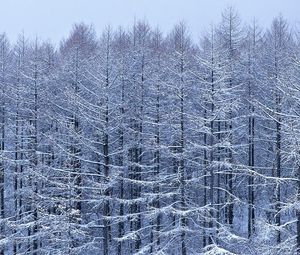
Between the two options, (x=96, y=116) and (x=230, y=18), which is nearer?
(x=96, y=116)

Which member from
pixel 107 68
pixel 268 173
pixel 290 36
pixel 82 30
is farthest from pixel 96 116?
pixel 82 30

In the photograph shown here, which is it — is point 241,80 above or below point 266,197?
above

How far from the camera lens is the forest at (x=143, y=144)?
78.7 feet

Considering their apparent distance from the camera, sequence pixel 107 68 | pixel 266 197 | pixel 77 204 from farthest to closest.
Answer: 1. pixel 266 197
2. pixel 77 204
3. pixel 107 68

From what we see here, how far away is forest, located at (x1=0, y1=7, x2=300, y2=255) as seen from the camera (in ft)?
78.7

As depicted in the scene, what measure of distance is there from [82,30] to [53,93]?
74.6ft

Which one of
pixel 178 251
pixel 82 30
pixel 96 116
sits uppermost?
pixel 82 30

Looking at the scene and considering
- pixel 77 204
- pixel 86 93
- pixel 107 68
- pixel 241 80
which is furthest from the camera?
pixel 241 80

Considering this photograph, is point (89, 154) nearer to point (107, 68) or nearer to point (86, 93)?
point (86, 93)

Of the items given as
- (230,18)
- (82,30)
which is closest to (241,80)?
(230,18)

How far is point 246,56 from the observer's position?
32.7 m

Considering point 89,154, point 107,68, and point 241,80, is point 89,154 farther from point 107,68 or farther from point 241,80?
point 241,80

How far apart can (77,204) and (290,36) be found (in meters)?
22.2

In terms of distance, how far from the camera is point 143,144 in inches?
1112
